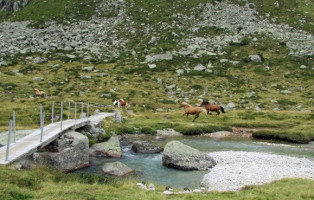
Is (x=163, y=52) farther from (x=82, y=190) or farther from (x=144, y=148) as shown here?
(x=82, y=190)

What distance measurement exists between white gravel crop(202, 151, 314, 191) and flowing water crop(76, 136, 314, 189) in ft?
4.38

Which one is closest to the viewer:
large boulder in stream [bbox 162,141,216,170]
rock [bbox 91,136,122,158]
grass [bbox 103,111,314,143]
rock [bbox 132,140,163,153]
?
large boulder in stream [bbox 162,141,216,170]

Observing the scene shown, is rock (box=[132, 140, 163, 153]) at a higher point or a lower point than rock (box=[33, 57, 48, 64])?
lower

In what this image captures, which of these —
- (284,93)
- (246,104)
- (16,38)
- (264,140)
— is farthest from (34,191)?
(16,38)

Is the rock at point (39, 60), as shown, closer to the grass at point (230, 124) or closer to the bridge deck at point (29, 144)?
the grass at point (230, 124)

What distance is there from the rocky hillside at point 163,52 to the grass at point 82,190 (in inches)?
1365

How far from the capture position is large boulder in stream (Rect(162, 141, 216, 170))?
25.1 metres

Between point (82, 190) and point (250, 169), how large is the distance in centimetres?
1346

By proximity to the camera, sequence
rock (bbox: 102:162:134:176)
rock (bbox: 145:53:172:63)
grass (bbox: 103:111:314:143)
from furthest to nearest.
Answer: rock (bbox: 145:53:172:63), grass (bbox: 103:111:314:143), rock (bbox: 102:162:134:176)

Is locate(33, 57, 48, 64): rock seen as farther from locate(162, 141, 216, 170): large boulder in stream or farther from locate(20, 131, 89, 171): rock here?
locate(162, 141, 216, 170): large boulder in stream

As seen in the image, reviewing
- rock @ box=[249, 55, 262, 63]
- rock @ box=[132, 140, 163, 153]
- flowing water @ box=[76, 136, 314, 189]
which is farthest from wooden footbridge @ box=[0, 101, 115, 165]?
rock @ box=[249, 55, 262, 63]

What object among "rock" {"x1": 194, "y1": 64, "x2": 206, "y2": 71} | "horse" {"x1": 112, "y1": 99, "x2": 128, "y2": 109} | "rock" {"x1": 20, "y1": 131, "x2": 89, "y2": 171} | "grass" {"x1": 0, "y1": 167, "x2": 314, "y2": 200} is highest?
"grass" {"x1": 0, "y1": 167, "x2": 314, "y2": 200}

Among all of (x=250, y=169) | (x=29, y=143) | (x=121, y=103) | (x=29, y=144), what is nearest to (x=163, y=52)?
(x=121, y=103)

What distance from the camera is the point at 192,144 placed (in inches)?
1378
